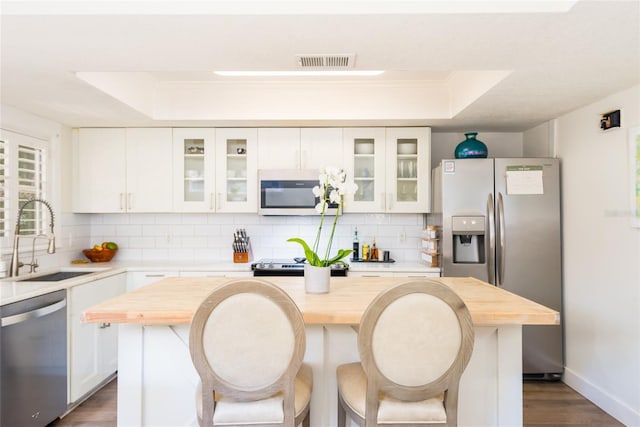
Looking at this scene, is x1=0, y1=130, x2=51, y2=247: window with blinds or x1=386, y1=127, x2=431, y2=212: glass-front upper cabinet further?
x1=386, y1=127, x2=431, y2=212: glass-front upper cabinet

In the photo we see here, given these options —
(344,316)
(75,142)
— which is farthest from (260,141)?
(344,316)

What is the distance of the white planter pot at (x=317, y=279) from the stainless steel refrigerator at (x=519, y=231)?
163cm

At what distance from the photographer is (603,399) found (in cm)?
263

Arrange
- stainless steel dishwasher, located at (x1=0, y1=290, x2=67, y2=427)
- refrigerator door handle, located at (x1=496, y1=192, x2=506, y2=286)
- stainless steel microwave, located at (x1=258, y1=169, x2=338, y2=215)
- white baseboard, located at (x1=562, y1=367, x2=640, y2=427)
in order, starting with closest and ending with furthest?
1. stainless steel dishwasher, located at (x1=0, y1=290, x2=67, y2=427)
2. white baseboard, located at (x1=562, y1=367, x2=640, y2=427)
3. refrigerator door handle, located at (x1=496, y1=192, x2=506, y2=286)
4. stainless steel microwave, located at (x1=258, y1=169, x2=338, y2=215)

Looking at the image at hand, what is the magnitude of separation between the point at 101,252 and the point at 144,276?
25.6 inches

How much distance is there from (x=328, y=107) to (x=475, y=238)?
1.71 meters

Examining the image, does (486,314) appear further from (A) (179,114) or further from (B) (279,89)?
(A) (179,114)

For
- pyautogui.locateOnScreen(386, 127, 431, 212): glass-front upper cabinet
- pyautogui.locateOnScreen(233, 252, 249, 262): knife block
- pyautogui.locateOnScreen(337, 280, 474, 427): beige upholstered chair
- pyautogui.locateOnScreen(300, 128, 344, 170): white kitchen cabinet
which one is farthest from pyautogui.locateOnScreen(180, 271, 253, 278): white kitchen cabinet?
pyautogui.locateOnScreen(337, 280, 474, 427): beige upholstered chair

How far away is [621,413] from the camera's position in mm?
2465

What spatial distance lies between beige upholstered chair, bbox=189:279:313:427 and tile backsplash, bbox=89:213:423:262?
8.40 ft

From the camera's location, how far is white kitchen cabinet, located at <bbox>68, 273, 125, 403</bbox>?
100 inches

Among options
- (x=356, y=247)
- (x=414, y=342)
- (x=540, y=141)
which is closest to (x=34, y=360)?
(x=414, y=342)

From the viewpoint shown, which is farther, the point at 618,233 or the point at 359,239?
the point at 359,239

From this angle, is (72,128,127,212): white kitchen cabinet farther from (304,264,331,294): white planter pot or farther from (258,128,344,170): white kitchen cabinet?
(304,264,331,294): white planter pot
